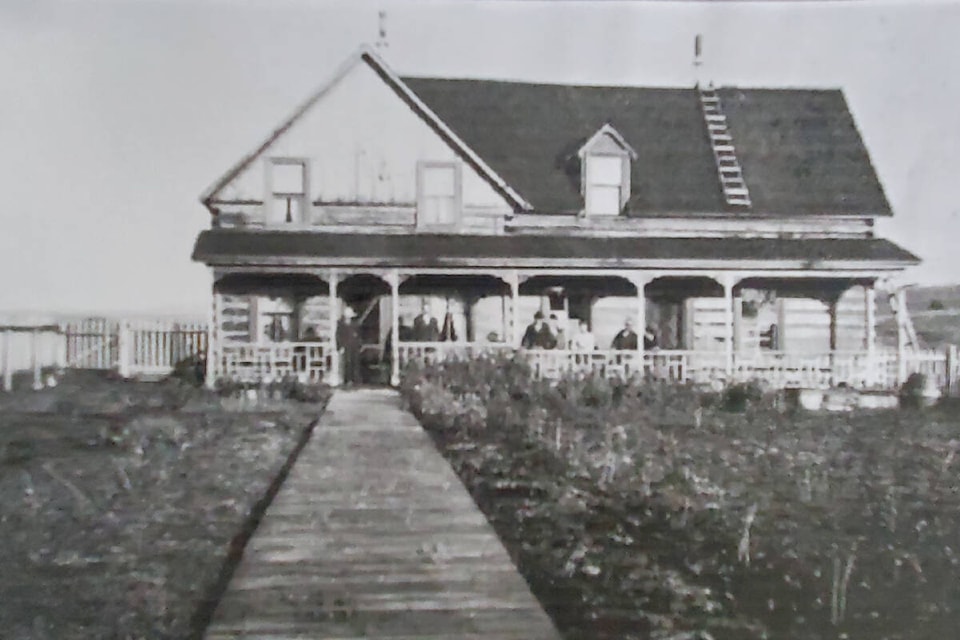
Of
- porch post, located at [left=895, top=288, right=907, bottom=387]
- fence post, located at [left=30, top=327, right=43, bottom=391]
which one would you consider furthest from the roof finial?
porch post, located at [left=895, top=288, right=907, bottom=387]

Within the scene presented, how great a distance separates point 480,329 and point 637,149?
3248mm

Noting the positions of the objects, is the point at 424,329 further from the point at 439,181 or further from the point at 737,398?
the point at 737,398

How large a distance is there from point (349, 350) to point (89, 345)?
18.3 ft

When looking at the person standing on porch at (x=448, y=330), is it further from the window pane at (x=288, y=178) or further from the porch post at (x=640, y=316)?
the window pane at (x=288, y=178)

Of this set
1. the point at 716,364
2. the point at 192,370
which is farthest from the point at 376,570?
the point at 716,364

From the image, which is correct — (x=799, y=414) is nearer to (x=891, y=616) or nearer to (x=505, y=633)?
(x=891, y=616)

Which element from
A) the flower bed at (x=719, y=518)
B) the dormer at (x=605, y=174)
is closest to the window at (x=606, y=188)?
the dormer at (x=605, y=174)

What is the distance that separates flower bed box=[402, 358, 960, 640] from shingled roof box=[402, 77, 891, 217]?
5.18 metres

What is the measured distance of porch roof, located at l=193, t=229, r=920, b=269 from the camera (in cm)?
1095

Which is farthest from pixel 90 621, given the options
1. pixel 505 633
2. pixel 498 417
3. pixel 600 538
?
pixel 498 417

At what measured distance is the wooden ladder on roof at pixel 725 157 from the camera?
12.8 meters

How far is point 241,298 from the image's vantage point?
39.2ft

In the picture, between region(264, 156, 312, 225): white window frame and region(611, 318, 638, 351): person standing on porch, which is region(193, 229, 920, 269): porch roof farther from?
region(611, 318, 638, 351): person standing on porch

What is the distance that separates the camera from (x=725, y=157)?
12805 millimetres
